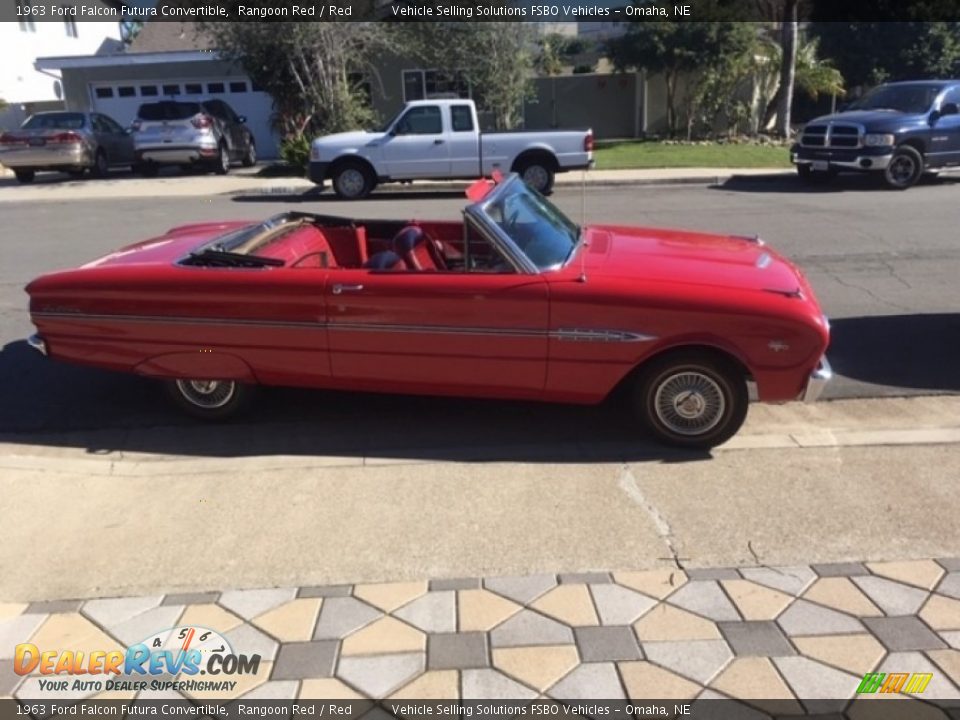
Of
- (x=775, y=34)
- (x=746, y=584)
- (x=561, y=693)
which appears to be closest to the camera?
(x=561, y=693)

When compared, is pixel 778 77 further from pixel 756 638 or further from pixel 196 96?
pixel 756 638

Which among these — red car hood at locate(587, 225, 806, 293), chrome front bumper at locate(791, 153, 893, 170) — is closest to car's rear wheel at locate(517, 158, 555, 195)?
chrome front bumper at locate(791, 153, 893, 170)

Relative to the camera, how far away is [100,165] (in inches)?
781

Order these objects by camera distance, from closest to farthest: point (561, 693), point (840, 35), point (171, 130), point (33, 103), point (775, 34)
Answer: point (561, 693) < point (171, 130) < point (775, 34) < point (840, 35) < point (33, 103)

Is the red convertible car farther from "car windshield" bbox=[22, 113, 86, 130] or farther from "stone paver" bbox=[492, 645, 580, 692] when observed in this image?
"car windshield" bbox=[22, 113, 86, 130]

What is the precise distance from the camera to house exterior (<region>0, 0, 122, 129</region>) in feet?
103

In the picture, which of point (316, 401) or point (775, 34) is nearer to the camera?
point (316, 401)

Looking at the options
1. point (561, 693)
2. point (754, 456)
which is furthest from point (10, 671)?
point (754, 456)

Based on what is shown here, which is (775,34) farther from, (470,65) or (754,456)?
(754,456)

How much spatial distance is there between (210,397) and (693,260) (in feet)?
9.73

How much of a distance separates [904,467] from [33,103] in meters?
36.1

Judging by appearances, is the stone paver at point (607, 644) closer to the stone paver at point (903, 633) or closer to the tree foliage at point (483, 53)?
the stone paver at point (903, 633)

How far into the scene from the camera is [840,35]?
29703 mm

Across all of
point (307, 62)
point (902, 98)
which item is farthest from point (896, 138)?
point (307, 62)
